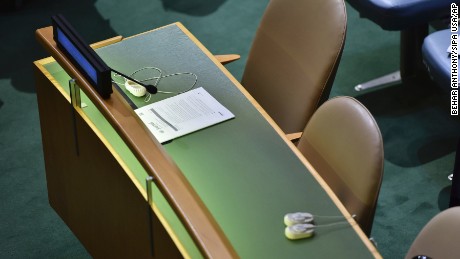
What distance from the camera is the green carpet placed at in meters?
3.98

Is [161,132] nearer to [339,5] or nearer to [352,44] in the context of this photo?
[339,5]

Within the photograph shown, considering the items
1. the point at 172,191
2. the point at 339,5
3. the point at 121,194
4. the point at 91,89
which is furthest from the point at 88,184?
the point at 339,5

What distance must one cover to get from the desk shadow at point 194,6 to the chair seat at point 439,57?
5.61ft

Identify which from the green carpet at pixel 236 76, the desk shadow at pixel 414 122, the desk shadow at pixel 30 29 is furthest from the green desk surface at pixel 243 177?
the desk shadow at pixel 30 29

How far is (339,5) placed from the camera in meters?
3.51

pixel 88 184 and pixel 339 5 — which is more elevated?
pixel 339 5

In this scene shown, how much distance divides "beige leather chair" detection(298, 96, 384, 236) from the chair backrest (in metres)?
0.34

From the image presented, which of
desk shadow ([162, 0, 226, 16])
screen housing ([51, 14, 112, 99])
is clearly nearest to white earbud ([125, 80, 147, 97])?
screen housing ([51, 14, 112, 99])

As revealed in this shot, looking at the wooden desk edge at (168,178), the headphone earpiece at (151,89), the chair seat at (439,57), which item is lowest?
the chair seat at (439,57)

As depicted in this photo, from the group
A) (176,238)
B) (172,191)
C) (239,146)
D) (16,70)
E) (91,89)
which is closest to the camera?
(172,191)

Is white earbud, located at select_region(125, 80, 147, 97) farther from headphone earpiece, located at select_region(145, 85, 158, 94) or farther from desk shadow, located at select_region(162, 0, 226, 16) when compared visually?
desk shadow, located at select_region(162, 0, 226, 16)

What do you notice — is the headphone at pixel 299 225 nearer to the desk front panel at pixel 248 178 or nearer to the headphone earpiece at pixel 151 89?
the desk front panel at pixel 248 178

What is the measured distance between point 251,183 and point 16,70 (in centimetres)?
240

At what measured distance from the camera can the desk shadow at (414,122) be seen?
4.42 metres
